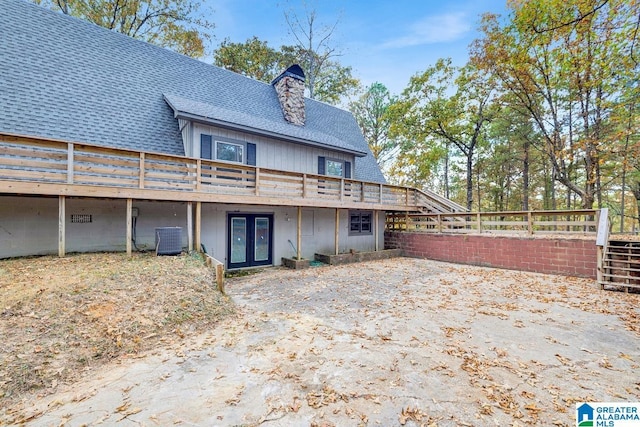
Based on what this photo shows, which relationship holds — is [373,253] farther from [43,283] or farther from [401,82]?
[401,82]

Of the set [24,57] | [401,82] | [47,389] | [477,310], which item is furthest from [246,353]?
[401,82]

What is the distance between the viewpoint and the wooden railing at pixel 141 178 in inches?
226

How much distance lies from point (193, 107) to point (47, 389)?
7959 mm

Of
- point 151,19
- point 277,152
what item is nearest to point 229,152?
point 277,152

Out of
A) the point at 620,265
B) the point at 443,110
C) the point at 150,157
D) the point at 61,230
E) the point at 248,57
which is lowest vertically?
the point at 620,265

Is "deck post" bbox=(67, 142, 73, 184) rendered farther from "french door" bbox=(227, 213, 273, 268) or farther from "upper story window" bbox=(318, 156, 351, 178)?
"upper story window" bbox=(318, 156, 351, 178)

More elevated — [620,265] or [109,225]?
[109,225]

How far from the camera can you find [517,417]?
8.23 feet

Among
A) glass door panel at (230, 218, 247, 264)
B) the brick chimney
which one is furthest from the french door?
the brick chimney

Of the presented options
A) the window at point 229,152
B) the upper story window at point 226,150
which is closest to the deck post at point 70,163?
the upper story window at point 226,150

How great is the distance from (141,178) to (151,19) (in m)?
15.8

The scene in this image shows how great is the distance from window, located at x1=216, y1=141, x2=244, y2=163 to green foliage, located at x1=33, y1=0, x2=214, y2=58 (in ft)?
42.8

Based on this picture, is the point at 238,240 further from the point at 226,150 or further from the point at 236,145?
the point at 236,145

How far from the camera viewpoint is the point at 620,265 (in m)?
7.53
